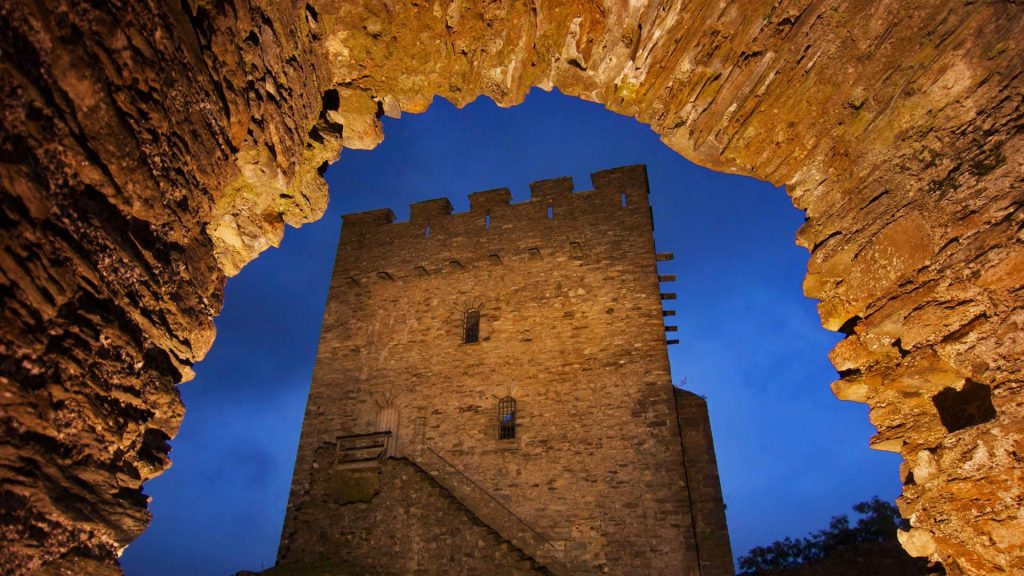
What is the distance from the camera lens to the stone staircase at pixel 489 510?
10.9 m

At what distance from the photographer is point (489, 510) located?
11.6 meters

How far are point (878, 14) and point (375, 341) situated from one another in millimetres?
13575

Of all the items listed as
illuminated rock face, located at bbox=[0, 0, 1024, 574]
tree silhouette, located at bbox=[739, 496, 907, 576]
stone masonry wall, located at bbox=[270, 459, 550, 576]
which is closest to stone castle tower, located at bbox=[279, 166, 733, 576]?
stone masonry wall, located at bbox=[270, 459, 550, 576]

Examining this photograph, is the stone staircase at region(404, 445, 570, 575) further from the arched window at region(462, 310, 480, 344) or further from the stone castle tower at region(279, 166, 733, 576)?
the arched window at region(462, 310, 480, 344)

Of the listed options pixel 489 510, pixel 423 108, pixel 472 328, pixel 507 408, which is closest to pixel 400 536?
pixel 489 510

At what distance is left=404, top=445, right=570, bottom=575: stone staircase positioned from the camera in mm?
10875

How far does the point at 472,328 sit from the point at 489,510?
4.79 metres

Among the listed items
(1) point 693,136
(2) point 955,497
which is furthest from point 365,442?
(2) point 955,497

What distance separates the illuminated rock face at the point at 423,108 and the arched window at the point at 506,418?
9444 mm

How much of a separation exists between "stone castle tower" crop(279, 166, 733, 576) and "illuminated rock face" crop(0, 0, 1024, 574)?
8451mm

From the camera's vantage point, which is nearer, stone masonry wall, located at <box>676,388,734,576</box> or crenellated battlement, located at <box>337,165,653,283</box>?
stone masonry wall, located at <box>676,388,734,576</box>

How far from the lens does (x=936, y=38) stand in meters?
2.85

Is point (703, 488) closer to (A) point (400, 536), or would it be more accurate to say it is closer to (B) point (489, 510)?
(B) point (489, 510)

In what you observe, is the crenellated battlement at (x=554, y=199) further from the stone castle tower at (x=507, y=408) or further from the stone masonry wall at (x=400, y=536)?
the stone masonry wall at (x=400, y=536)
